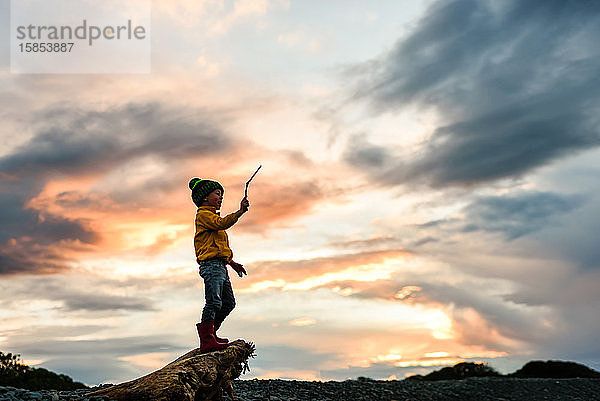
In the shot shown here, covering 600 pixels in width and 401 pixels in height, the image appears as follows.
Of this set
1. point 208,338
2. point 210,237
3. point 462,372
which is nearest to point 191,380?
point 208,338

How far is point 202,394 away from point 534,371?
19308mm

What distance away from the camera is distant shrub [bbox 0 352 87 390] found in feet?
59.0

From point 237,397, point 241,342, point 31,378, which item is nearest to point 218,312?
point 241,342

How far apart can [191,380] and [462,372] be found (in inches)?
692

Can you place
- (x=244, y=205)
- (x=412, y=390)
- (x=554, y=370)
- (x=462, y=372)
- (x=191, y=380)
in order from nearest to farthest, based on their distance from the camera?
(x=191, y=380) → (x=244, y=205) → (x=412, y=390) → (x=462, y=372) → (x=554, y=370)

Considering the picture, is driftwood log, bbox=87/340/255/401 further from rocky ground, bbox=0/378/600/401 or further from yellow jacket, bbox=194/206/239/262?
yellow jacket, bbox=194/206/239/262

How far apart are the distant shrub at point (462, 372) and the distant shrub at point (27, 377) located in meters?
12.6

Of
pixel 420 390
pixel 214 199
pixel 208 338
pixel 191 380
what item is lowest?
pixel 420 390

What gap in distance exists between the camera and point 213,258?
32.3 feet

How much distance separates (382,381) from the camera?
651 inches

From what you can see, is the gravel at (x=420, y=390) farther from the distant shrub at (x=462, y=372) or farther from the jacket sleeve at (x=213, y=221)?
the jacket sleeve at (x=213, y=221)

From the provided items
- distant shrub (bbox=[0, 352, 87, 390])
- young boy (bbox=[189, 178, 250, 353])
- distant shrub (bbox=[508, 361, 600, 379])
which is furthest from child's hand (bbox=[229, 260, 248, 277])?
distant shrub (bbox=[508, 361, 600, 379])

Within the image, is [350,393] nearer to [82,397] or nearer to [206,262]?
[206,262]

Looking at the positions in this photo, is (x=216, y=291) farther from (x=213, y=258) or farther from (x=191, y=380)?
(x=191, y=380)
